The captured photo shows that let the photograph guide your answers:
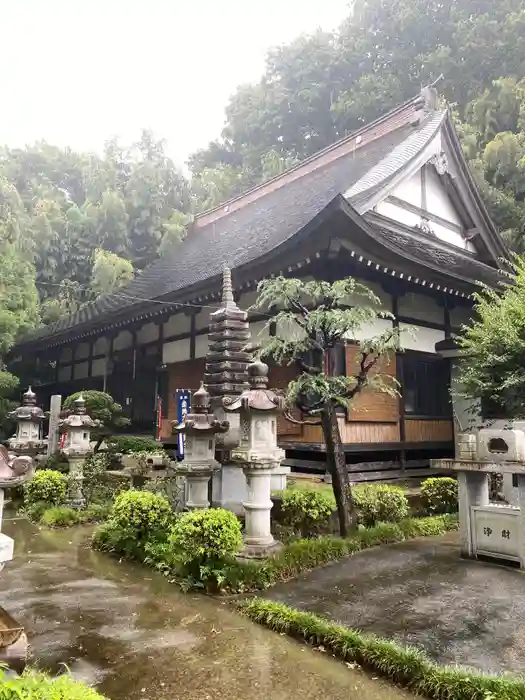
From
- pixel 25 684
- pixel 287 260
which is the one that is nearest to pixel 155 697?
pixel 25 684

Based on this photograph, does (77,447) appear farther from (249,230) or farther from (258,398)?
(249,230)

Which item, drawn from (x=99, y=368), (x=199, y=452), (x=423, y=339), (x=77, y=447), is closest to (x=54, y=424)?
(x=77, y=447)

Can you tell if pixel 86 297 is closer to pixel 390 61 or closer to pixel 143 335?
pixel 143 335

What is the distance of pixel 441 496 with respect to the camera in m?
10.0

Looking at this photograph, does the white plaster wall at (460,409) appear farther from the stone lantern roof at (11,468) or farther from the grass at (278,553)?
the stone lantern roof at (11,468)

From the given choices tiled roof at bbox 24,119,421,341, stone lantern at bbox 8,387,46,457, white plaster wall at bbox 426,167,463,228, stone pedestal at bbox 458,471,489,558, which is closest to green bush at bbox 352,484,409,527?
stone pedestal at bbox 458,471,489,558

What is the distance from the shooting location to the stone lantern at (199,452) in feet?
25.7

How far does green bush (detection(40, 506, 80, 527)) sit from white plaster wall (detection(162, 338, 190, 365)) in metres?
6.20

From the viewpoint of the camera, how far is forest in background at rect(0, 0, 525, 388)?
21.3m

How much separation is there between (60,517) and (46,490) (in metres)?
1.27

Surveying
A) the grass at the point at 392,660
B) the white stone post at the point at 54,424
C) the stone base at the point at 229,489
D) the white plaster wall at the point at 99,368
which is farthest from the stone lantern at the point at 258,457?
the white plaster wall at the point at 99,368

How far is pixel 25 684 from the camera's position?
8.03ft

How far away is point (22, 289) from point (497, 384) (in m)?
17.0

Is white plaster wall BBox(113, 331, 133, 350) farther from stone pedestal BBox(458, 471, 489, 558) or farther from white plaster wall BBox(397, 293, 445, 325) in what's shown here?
stone pedestal BBox(458, 471, 489, 558)
